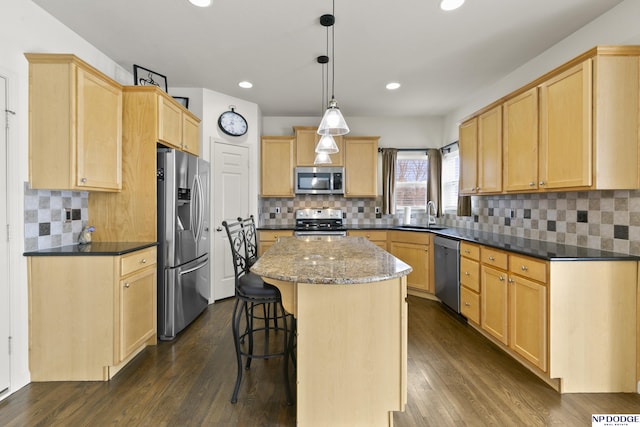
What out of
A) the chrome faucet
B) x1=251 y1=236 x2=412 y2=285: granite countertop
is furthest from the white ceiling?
x1=251 y1=236 x2=412 y2=285: granite countertop

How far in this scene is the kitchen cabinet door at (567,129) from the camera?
6.55ft

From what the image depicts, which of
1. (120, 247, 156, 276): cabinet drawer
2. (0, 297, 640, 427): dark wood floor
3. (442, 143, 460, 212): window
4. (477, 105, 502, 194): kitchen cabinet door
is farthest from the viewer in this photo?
(442, 143, 460, 212): window

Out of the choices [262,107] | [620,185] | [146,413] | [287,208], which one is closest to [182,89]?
[262,107]

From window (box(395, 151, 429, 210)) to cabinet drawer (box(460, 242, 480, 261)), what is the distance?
1882mm

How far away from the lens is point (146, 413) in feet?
5.90

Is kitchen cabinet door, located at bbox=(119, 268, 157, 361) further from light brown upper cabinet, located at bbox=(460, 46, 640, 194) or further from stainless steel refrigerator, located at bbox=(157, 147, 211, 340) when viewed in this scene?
light brown upper cabinet, located at bbox=(460, 46, 640, 194)

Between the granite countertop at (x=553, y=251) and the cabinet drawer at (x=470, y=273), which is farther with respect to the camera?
the cabinet drawer at (x=470, y=273)

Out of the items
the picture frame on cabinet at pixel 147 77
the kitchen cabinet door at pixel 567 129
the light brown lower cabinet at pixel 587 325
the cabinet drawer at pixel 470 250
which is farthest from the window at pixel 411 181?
the picture frame on cabinet at pixel 147 77

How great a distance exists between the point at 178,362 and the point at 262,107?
349 cm

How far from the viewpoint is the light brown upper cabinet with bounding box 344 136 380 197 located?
4.68 metres

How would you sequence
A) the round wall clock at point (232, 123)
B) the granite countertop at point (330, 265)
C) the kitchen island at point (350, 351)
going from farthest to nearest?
the round wall clock at point (232, 123) → the kitchen island at point (350, 351) → the granite countertop at point (330, 265)

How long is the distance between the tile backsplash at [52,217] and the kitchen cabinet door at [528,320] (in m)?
3.54

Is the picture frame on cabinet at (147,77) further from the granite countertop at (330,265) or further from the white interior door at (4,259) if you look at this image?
the granite countertop at (330,265)

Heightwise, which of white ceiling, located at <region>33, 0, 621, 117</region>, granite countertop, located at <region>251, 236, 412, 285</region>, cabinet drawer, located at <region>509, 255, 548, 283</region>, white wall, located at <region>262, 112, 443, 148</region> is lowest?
cabinet drawer, located at <region>509, 255, 548, 283</region>
